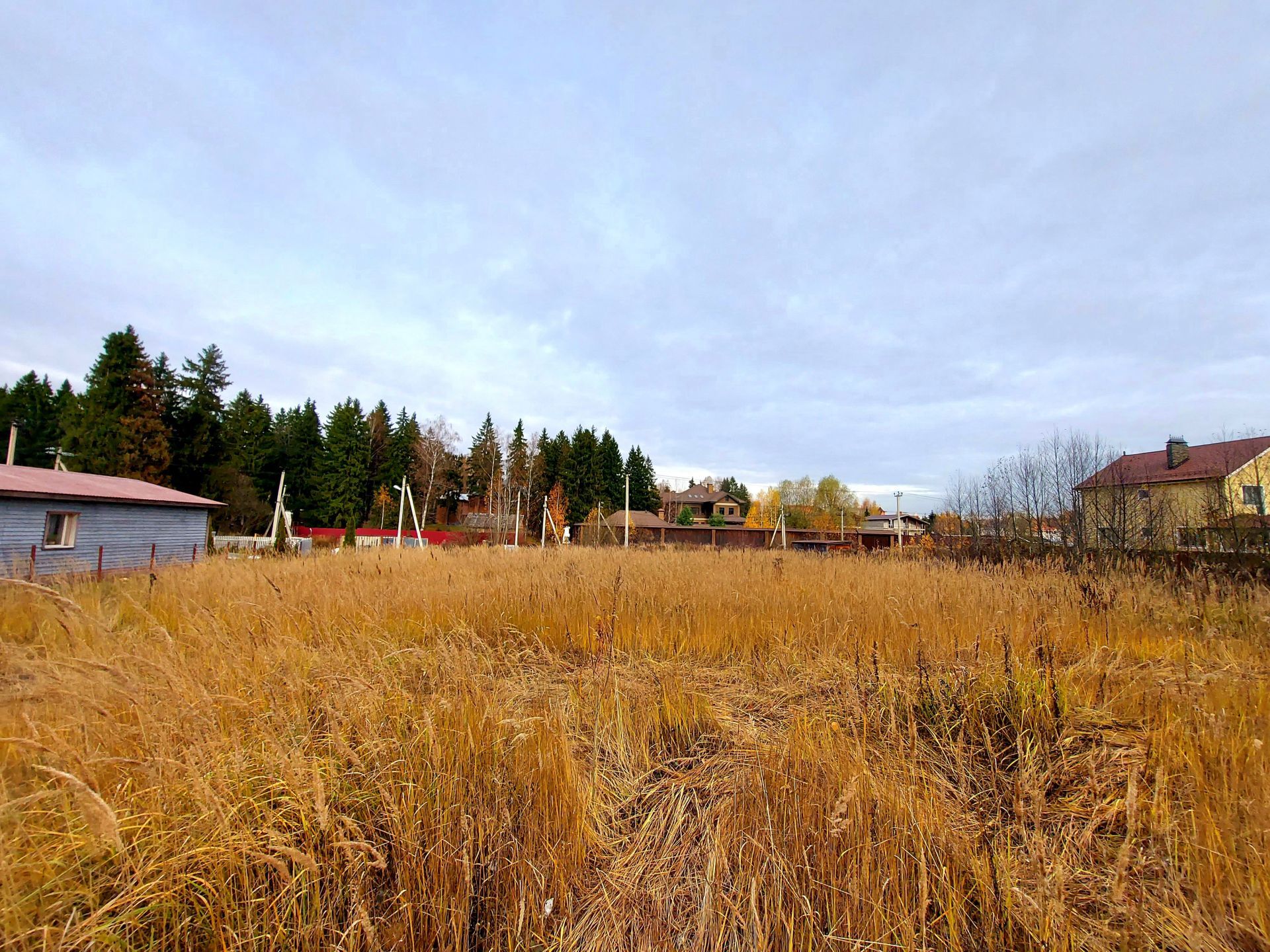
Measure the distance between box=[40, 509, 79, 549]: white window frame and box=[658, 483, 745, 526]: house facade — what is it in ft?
188

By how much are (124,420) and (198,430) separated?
601 centimetres

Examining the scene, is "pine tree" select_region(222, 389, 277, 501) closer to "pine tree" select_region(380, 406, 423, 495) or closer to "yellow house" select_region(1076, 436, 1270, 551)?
"pine tree" select_region(380, 406, 423, 495)

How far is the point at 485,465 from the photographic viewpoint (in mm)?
54625

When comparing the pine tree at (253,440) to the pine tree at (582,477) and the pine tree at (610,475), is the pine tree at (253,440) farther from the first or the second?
the pine tree at (610,475)

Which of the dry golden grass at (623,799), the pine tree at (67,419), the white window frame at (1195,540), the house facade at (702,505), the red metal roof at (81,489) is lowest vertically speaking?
the dry golden grass at (623,799)

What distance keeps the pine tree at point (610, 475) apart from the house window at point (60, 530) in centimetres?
4626

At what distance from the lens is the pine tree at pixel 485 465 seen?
50531 millimetres

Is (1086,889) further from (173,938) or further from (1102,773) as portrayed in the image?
(173,938)

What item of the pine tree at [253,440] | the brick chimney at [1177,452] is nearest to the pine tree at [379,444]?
the pine tree at [253,440]

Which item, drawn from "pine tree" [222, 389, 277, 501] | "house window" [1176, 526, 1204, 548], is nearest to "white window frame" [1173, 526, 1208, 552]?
"house window" [1176, 526, 1204, 548]

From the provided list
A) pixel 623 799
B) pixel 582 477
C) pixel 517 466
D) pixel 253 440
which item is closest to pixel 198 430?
pixel 253 440

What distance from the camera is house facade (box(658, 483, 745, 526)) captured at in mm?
71375

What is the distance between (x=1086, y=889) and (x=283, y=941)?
2531mm

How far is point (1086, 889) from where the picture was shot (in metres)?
1.62
